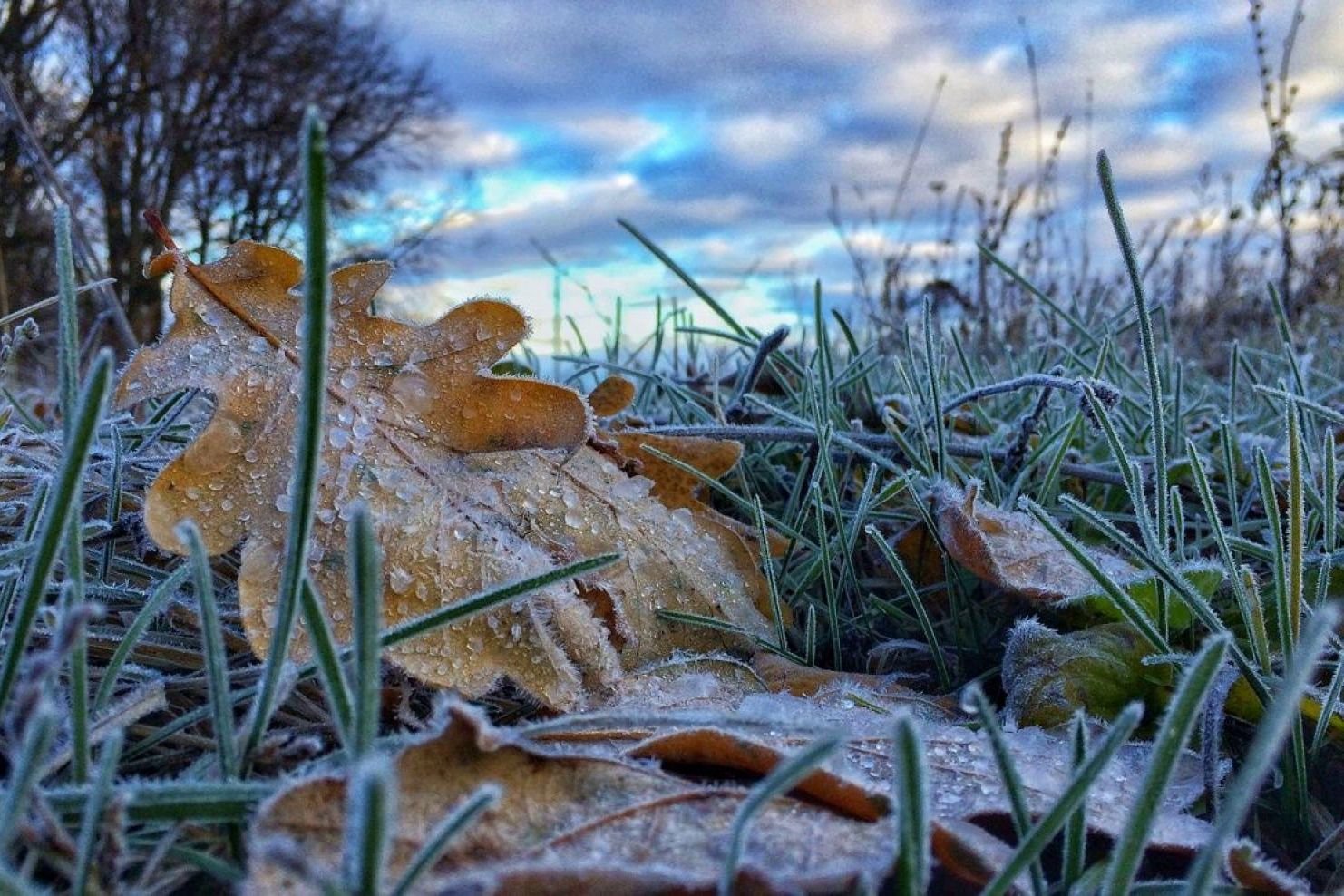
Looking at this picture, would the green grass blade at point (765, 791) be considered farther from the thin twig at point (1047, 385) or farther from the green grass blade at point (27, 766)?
the thin twig at point (1047, 385)

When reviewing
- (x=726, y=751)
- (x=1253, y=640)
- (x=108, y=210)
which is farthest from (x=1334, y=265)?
(x=108, y=210)

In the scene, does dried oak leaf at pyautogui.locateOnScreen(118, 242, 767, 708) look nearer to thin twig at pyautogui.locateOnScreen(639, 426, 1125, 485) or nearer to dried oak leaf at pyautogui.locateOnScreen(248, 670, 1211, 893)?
dried oak leaf at pyautogui.locateOnScreen(248, 670, 1211, 893)

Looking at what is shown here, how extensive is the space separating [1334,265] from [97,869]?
855cm

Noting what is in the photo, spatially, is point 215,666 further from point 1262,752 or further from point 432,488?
point 1262,752

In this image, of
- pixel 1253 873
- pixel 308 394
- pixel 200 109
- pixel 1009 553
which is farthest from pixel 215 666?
pixel 200 109

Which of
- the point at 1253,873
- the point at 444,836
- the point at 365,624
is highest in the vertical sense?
the point at 365,624

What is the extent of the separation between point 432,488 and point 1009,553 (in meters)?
0.69

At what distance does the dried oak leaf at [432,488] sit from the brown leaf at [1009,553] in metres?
0.27

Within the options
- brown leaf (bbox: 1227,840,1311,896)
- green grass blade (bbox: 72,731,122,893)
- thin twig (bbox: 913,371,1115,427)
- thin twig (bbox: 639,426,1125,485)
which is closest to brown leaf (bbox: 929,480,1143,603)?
thin twig (bbox: 913,371,1115,427)

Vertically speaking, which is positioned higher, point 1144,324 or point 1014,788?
point 1144,324

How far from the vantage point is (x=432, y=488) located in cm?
105

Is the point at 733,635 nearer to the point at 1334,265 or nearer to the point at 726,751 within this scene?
the point at 726,751

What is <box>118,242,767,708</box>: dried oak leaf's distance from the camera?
3.09 ft

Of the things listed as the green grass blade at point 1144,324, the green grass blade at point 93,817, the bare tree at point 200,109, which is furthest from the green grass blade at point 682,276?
the bare tree at point 200,109
